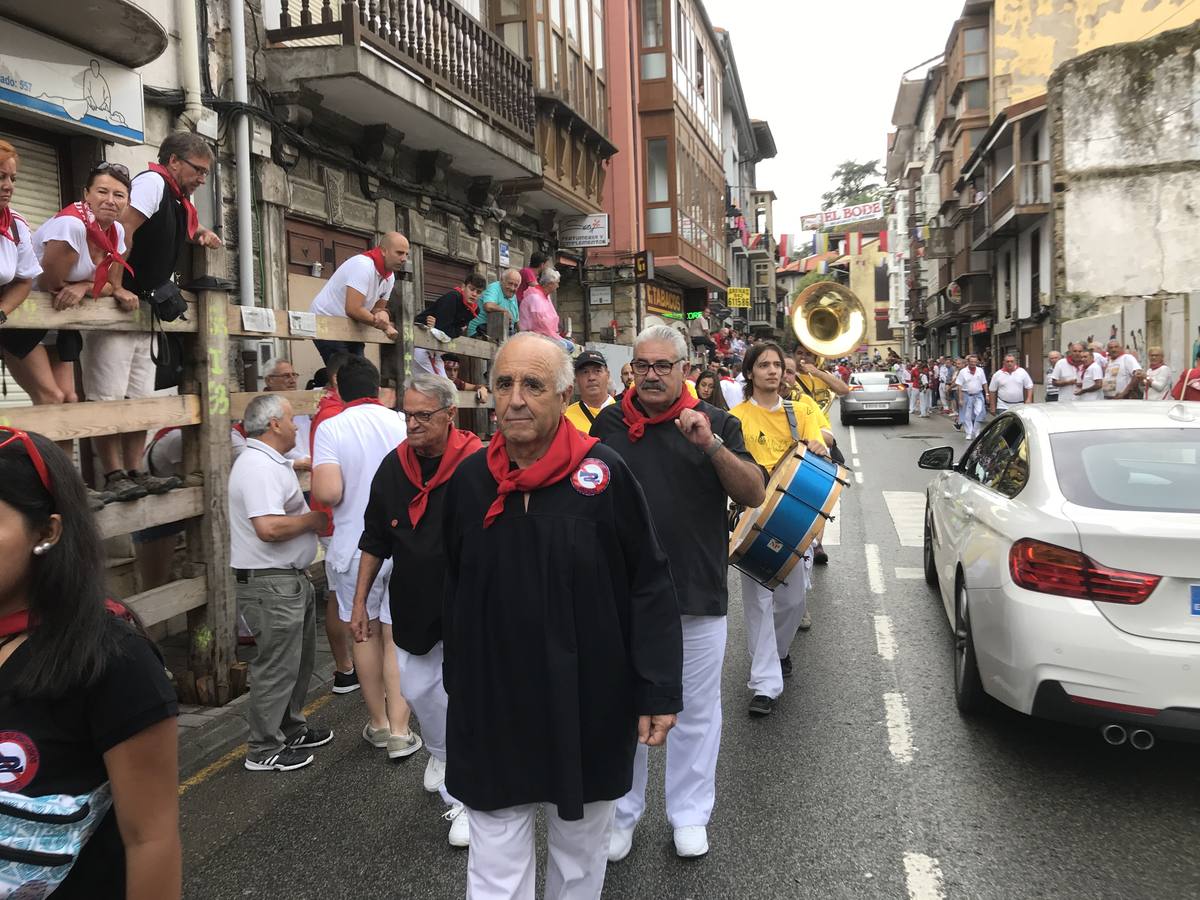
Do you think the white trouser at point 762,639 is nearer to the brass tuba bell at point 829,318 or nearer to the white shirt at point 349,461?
the white shirt at point 349,461

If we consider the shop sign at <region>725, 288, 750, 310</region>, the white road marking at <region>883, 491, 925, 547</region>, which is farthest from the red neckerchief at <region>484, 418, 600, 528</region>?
the shop sign at <region>725, 288, 750, 310</region>

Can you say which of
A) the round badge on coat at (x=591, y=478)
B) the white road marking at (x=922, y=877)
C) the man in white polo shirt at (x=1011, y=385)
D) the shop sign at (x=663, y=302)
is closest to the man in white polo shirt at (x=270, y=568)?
the round badge on coat at (x=591, y=478)

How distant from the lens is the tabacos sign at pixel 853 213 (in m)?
97.2

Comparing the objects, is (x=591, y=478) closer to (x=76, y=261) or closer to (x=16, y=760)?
(x=16, y=760)

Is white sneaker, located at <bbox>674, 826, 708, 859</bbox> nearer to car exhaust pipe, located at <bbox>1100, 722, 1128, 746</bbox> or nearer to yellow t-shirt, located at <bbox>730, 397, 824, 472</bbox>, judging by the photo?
car exhaust pipe, located at <bbox>1100, 722, 1128, 746</bbox>

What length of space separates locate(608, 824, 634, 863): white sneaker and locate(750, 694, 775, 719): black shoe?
1.56 meters

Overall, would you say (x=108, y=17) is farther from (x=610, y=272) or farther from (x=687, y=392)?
(x=610, y=272)

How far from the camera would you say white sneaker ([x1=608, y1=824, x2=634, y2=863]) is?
3.58 metres

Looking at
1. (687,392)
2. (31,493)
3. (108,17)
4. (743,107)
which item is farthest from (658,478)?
(743,107)

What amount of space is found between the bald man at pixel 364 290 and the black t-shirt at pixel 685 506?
3.51m

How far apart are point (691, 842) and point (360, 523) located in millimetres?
2173

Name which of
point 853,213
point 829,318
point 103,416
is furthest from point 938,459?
point 853,213

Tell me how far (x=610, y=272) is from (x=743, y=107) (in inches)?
1039

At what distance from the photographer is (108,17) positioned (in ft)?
22.3
